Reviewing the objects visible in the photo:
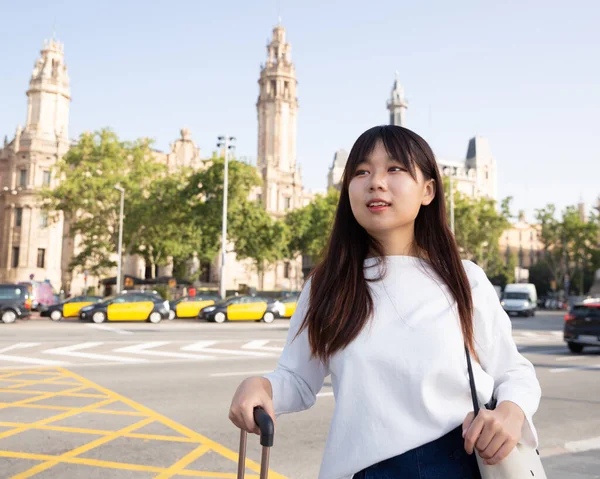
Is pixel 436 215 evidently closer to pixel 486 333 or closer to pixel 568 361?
pixel 486 333

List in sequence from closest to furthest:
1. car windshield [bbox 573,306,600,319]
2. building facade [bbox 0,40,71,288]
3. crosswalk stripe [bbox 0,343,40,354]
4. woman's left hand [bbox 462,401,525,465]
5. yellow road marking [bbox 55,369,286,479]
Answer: woman's left hand [bbox 462,401,525,465]
yellow road marking [bbox 55,369,286,479]
crosswalk stripe [bbox 0,343,40,354]
car windshield [bbox 573,306,600,319]
building facade [bbox 0,40,71,288]

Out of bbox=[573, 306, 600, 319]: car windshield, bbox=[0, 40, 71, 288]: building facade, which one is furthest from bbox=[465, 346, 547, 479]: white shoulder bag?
bbox=[0, 40, 71, 288]: building facade

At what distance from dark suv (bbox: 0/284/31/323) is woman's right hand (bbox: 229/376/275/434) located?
88.6ft

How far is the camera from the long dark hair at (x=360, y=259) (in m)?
1.88

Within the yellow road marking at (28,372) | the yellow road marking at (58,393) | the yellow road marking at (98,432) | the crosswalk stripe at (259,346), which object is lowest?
the crosswalk stripe at (259,346)

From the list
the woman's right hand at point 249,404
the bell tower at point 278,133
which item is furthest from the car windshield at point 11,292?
the bell tower at point 278,133

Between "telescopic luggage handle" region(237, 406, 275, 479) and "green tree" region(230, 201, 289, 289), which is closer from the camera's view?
"telescopic luggage handle" region(237, 406, 275, 479)

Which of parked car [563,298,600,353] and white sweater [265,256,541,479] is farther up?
white sweater [265,256,541,479]

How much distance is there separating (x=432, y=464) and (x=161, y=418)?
5981 mm

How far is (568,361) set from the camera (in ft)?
45.3

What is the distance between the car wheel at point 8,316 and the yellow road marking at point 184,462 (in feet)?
75.0

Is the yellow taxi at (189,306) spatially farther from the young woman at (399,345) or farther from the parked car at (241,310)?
the young woman at (399,345)

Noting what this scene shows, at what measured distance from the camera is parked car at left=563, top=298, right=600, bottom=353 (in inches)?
599

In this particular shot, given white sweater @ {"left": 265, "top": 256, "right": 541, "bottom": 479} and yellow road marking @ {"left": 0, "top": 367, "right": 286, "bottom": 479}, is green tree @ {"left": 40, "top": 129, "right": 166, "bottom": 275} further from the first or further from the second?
white sweater @ {"left": 265, "top": 256, "right": 541, "bottom": 479}
